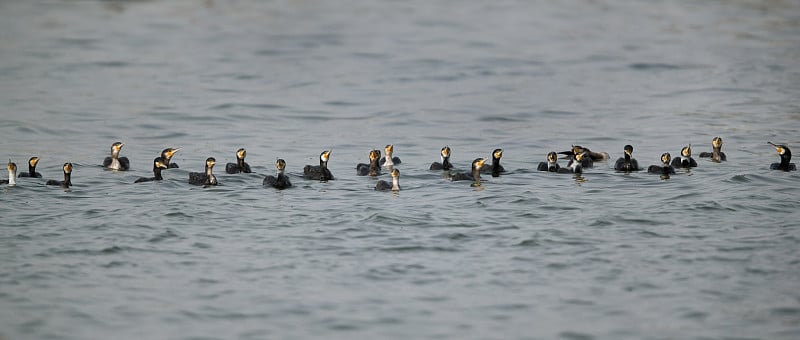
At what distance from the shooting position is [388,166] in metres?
18.1

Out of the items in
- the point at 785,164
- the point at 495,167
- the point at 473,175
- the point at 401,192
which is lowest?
the point at 401,192

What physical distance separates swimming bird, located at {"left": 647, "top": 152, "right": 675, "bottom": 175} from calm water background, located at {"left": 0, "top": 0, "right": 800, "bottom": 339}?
0.28m

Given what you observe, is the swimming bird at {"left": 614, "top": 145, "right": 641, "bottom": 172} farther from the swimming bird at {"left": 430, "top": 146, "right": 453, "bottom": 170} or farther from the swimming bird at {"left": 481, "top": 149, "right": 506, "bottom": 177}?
the swimming bird at {"left": 430, "top": 146, "right": 453, "bottom": 170}

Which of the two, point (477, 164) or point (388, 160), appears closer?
point (477, 164)

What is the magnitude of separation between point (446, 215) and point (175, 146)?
773 cm

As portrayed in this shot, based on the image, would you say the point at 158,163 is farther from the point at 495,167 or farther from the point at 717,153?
the point at 717,153

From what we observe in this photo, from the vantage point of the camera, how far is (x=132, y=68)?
29.2 m

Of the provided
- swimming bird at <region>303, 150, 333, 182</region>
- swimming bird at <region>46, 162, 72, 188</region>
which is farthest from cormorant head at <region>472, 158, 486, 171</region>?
swimming bird at <region>46, 162, 72, 188</region>

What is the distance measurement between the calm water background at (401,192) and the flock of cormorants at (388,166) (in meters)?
0.24

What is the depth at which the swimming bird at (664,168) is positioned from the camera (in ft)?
55.9

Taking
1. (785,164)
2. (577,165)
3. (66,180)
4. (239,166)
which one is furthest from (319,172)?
(785,164)

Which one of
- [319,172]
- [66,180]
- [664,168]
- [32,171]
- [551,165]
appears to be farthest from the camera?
[551,165]

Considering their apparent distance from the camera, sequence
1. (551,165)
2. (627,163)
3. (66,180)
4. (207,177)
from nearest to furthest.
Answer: (66,180) < (207,177) < (627,163) < (551,165)

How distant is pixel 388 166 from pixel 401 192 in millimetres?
2103
